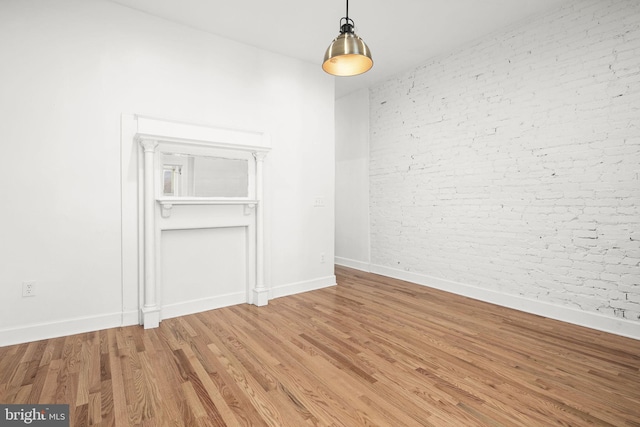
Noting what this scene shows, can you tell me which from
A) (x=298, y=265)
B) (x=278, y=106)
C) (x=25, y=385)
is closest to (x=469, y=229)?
(x=298, y=265)

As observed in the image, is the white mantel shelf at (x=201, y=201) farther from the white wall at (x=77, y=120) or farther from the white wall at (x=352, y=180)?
the white wall at (x=352, y=180)

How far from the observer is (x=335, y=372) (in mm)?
2236

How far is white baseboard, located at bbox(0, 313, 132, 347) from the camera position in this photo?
2.67 m

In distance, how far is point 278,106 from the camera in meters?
4.14

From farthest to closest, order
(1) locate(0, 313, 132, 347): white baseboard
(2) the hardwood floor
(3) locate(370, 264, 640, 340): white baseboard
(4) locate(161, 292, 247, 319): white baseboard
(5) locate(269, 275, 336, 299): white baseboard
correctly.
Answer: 1. (5) locate(269, 275, 336, 299): white baseboard
2. (4) locate(161, 292, 247, 319): white baseboard
3. (3) locate(370, 264, 640, 340): white baseboard
4. (1) locate(0, 313, 132, 347): white baseboard
5. (2) the hardwood floor

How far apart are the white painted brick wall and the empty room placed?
0.07ft

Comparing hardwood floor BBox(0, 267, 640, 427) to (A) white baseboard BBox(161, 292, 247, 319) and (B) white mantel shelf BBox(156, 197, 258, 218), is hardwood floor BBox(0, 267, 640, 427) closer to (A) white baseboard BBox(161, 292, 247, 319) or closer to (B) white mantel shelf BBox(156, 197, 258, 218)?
(A) white baseboard BBox(161, 292, 247, 319)

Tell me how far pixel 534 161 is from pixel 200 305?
3981 millimetres

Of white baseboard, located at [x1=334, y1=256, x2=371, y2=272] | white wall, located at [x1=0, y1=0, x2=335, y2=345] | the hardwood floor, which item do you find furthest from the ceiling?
white baseboard, located at [x1=334, y1=256, x2=371, y2=272]

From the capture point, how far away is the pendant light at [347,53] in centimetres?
213

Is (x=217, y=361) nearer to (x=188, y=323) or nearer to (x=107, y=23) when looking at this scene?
(x=188, y=323)

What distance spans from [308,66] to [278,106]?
80 cm

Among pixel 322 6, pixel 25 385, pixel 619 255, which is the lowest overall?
pixel 25 385

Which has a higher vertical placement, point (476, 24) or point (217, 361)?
point (476, 24)
